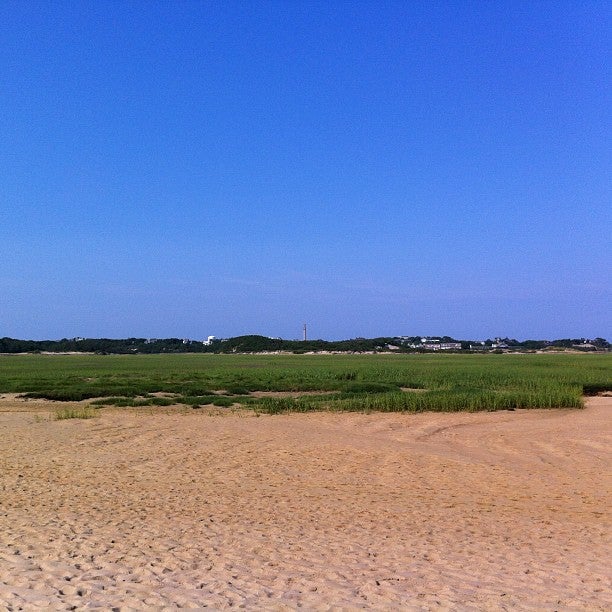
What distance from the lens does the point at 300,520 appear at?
417 inches

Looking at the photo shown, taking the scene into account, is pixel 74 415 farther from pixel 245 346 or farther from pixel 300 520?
pixel 245 346

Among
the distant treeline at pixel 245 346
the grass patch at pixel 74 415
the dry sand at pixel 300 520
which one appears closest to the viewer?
the dry sand at pixel 300 520

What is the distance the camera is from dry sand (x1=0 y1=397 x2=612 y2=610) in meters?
6.95

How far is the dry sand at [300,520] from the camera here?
6.95m

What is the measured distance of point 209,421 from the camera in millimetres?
24141

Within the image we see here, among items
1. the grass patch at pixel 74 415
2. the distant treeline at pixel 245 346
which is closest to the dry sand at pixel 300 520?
the grass patch at pixel 74 415

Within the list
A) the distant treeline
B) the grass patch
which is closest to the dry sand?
the grass patch

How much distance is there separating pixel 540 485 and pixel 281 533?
6.78 metres

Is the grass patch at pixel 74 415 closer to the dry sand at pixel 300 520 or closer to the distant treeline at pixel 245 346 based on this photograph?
the dry sand at pixel 300 520

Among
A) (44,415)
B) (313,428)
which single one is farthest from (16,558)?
(44,415)

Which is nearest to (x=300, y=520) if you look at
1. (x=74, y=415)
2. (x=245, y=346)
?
(x=74, y=415)

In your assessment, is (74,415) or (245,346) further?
(245,346)

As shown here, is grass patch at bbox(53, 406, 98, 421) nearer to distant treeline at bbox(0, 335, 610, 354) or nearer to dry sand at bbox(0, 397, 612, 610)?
dry sand at bbox(0, 397, 612, 610)

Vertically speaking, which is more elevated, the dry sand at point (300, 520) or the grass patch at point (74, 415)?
the grass patch at point (74, 415)
